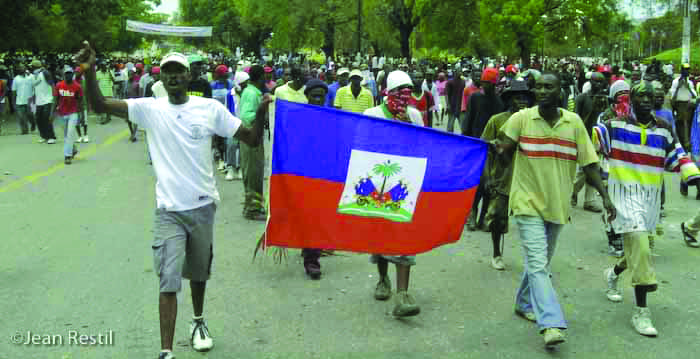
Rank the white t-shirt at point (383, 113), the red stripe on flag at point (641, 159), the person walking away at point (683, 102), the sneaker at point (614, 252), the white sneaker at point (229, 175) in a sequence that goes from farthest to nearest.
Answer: the person walking away at point (683, 102) < the white sneaker at point (229, 175) < the sneaker at point (614, 252) < the white t-shirt at point (383, 113) < the red stripe on flag at point (641, 159)

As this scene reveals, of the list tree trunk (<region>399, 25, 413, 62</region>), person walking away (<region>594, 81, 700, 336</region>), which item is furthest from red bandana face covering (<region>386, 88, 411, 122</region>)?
tree trunk (<region>399, 25, 413, 62</region>)

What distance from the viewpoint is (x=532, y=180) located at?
211 inches

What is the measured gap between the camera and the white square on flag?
5512mm

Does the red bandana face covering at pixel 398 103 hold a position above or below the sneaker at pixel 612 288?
above

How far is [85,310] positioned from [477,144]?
10.3 feet

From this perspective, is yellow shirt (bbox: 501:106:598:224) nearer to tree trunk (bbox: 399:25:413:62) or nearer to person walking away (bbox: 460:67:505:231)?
person walking away (bbox: 460:67:505:231)

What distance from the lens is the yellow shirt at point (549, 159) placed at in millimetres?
5293

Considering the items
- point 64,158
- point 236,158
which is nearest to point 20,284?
point 236,158

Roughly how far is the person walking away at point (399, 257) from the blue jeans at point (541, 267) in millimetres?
853

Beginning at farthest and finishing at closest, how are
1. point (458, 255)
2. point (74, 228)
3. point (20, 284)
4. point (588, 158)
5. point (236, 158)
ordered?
point (236, 158)
point (74, 228)
point (458, 255)
point (20, 284)
point (588, 158)

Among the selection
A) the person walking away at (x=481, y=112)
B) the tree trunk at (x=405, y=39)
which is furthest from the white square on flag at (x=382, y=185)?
the tree trunk at (x=405, y=39)

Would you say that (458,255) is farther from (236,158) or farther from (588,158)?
(236,158)

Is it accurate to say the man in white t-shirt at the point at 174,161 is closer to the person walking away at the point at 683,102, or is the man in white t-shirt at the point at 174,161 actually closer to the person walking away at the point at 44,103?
the person walking away at the point at 683,102

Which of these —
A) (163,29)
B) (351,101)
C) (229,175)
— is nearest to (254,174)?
(351,101)
